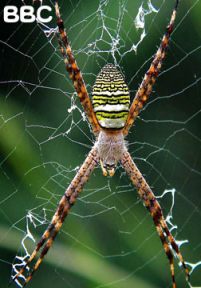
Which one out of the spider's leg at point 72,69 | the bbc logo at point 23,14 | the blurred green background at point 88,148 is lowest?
the blurred green background at point 88,148

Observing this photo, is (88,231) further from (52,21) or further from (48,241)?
(52,21)

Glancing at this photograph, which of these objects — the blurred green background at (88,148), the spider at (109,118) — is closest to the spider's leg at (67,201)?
the spider at (109,118)

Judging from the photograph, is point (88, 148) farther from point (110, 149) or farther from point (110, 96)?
point (110, 96)

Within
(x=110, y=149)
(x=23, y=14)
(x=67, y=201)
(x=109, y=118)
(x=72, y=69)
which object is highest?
(x=23, y=14)

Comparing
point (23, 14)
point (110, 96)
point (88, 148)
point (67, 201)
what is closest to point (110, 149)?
point (67, 201)

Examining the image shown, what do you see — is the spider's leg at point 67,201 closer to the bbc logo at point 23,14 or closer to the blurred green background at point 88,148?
the blurred green background at point 88,148

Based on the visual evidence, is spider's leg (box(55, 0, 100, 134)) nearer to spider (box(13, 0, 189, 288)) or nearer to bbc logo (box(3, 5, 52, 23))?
spider (box(13, 0, 189, 288))

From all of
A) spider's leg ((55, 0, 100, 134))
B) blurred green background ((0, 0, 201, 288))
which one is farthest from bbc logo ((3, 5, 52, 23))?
spider's leg ((55, 0, 100, 134))

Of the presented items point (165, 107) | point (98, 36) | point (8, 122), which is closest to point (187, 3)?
point (98, 36)
